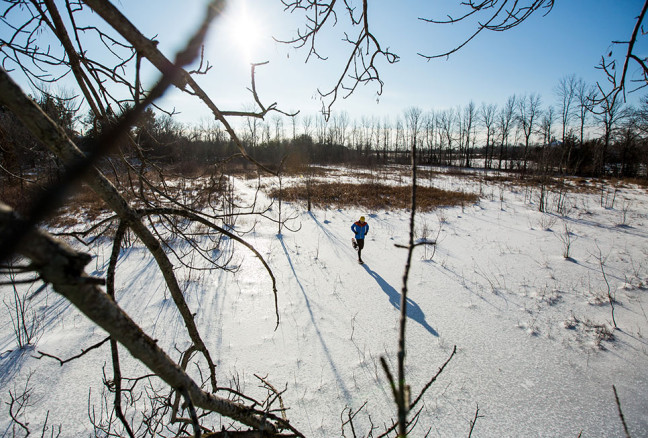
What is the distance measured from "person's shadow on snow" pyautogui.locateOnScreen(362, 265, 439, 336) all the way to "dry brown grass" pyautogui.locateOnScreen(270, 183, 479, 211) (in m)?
7.21

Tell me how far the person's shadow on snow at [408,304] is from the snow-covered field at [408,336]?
35 millimetres

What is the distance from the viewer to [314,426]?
2.55 meters

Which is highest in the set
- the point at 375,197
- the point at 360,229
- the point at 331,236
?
the point at 360,229

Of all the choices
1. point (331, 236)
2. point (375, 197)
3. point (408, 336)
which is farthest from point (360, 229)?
Answer: point (375, 197)

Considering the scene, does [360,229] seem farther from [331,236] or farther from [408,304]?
[331,236]

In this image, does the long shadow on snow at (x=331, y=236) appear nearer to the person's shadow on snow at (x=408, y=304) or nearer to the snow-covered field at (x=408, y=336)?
the snow-covered field at (x=408, y=336)

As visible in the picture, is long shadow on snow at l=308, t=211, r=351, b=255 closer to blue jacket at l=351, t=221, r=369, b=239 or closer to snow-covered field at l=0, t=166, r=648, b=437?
snow-covered field at l=0, t=166, r=648, b=437

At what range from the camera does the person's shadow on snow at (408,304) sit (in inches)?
161

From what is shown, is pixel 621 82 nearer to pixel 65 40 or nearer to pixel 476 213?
pixel 65 40

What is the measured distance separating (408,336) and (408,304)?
891 millimetres

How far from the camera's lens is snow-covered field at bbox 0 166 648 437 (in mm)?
2666

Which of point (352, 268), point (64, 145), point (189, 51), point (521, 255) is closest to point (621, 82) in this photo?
point (189, 51)

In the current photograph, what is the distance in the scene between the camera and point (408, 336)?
12.8 feet

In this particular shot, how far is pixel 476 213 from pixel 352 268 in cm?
775
